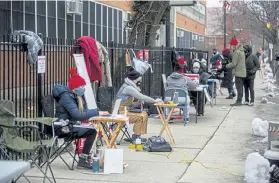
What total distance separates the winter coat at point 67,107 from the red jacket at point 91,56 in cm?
244

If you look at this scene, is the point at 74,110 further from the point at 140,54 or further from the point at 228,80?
the point at 228,80

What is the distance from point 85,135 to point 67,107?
483 millimetres

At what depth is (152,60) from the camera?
1605cm

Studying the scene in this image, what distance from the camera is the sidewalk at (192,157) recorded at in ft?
24.8

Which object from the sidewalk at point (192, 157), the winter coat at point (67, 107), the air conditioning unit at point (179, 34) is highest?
the air conditioning unit at point (179, 34)

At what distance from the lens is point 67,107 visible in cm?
785

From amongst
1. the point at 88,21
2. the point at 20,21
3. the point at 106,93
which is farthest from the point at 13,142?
the point at 88,21

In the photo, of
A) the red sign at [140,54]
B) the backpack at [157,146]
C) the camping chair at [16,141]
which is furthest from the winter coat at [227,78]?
the camping chair at [16,141]

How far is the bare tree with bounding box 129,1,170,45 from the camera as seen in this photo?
20.2m

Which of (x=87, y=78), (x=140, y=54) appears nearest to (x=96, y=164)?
(x=87, y=78)

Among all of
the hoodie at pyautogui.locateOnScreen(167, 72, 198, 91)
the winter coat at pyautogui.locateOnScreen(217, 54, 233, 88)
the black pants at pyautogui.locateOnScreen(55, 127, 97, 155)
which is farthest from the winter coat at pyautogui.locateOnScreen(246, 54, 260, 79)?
the black pants at pyautogui.locateOnScreen(55, 127, 97, 155)

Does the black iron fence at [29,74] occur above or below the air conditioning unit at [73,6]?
below

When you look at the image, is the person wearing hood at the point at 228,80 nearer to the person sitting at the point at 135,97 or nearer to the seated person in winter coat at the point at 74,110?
the person sitting at the point at 135,97

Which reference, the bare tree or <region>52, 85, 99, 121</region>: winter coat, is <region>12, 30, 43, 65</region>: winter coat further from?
the bare tree
